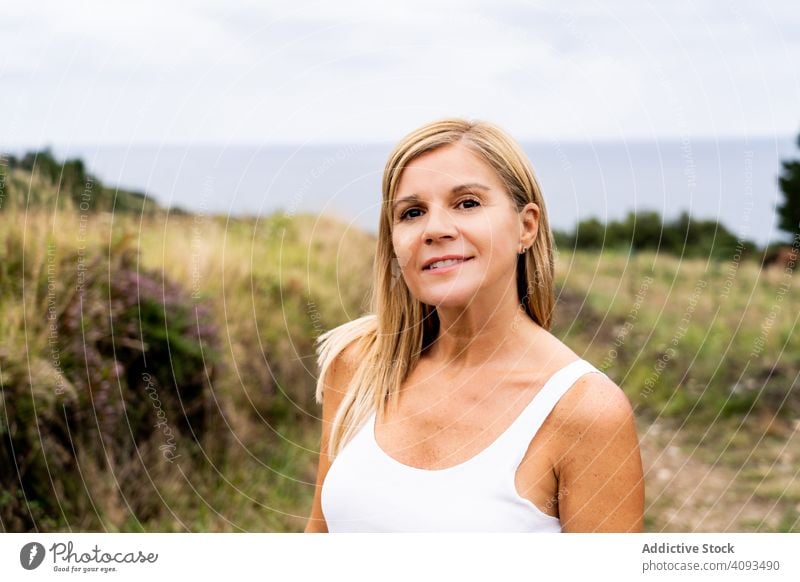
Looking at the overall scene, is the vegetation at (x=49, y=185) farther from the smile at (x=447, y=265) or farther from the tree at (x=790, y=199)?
the tree at (x=790, y=199)

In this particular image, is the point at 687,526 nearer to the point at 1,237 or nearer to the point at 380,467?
the point at 380,467

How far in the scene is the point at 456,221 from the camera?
1491 millimetres

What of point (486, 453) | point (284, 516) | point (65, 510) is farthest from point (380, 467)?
point (284, 516)

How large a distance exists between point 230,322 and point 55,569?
1972 millimetres

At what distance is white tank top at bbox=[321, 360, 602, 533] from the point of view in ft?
4.70

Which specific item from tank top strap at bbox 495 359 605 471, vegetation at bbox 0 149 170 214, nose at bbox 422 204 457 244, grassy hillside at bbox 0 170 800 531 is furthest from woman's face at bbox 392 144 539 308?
vegetation at bbox 0 149 170 214

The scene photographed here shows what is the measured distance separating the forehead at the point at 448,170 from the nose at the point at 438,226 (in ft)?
0.13

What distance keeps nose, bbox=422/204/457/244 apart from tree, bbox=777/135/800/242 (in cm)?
179

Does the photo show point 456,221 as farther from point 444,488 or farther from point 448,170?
point 444,488

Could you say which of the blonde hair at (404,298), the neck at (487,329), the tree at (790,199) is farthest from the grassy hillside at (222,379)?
the neck at (487,329)

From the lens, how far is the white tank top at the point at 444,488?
1.43 meters

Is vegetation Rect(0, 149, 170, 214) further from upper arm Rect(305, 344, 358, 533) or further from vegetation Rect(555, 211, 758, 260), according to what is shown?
vegetation Rect(555, 211, 758, 260)

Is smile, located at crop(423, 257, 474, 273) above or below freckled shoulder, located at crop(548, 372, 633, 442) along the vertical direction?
above

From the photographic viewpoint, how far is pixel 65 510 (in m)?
2.48
